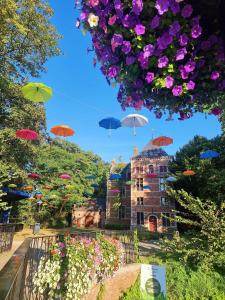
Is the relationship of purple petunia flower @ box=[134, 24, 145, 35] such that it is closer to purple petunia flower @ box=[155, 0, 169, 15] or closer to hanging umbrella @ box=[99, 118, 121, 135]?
purple petunia flower @ box=[155, 0, 169, 15]

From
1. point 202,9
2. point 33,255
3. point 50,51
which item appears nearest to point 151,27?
point 202,9

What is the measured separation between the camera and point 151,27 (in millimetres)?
1461

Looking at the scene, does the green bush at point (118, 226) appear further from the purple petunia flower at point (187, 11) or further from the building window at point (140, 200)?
the purple petunia flower at point (187, 11)

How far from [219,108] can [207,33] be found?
0.85 meters

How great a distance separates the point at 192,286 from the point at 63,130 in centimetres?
861

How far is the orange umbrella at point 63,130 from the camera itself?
11.2 meters

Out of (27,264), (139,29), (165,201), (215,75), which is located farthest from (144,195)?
(139,29)

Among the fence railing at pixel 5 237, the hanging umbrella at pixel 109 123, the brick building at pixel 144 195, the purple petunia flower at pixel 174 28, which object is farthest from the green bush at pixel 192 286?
the brick building at pixel 144 195

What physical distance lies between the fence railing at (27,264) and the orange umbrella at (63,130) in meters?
5.54

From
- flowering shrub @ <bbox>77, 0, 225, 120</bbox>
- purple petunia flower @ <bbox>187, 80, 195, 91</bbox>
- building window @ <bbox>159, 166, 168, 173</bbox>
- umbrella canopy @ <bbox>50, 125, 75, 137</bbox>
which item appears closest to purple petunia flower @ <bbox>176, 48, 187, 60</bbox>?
flowering shrub @ <bbox>77, 0, 225, 120</bbox>

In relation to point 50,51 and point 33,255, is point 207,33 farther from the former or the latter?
point 50,51

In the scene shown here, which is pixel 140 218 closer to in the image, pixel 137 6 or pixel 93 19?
pixel 93 19

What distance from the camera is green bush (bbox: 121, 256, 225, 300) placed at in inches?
277

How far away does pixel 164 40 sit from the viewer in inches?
57.7
